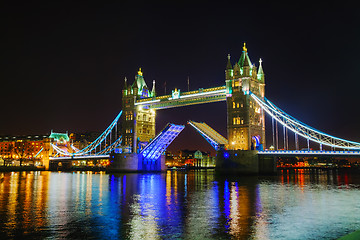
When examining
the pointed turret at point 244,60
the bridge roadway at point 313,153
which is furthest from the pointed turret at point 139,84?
the bridge roadway at point 313,153

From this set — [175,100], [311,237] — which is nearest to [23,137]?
[175,100]

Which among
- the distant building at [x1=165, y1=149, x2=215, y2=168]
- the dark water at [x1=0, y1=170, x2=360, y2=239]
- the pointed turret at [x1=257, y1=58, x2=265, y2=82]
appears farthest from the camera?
the distant building at [x1=165, y1=149, x2=215, y2=168]

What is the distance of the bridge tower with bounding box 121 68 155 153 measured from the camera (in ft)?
222

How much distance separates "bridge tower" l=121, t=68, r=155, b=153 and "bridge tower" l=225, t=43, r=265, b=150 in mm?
19883

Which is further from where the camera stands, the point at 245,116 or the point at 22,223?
the point at 245,116

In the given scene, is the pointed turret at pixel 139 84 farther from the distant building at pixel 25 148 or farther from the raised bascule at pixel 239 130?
the distant building at pixel 25 148

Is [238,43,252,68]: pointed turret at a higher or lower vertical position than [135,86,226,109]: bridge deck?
higher

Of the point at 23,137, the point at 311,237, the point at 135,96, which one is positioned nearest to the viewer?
the point at 311,237

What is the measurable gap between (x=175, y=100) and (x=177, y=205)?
137 feet

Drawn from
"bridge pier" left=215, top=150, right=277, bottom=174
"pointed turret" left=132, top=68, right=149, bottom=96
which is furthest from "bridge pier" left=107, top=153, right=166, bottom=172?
"bridge pier" left=215, top=150, right=277, bottom=174

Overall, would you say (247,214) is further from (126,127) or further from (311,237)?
(126,127)

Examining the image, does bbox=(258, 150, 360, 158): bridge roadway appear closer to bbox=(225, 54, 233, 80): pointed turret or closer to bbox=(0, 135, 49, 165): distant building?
bbox=(225, 54, 233, 80): pointed turret

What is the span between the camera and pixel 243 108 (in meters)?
52.4

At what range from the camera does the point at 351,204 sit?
1983cm
